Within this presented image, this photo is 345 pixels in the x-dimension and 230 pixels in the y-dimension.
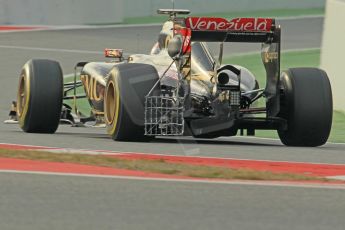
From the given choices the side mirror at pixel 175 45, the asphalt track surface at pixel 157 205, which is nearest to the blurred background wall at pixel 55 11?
the side mirror at pixel 175 45

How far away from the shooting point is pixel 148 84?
1312cm

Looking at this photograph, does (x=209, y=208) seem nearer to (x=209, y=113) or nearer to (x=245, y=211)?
(x=245, y=211)

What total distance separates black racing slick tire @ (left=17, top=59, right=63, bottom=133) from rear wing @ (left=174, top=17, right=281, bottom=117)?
1.78 m

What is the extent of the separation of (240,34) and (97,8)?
74.6 ft

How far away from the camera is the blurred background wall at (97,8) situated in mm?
33812

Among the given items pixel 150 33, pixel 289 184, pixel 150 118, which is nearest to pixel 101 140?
pixel 150 118

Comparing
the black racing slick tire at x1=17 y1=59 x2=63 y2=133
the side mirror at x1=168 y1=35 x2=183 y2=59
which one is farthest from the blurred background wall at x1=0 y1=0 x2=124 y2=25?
the side mirror at x1=168 y1=35 x2=183 y2=59

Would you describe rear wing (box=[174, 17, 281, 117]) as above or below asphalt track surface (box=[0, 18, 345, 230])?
above

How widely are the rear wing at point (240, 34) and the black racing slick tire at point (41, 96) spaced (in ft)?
5.85

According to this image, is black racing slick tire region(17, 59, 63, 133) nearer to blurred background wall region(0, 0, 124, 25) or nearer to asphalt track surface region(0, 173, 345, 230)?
asphalt track surface region(0, 173, 345, 230)

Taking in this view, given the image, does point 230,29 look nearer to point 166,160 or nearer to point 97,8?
point 166,160

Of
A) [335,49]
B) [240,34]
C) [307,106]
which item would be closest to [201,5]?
[335,49]

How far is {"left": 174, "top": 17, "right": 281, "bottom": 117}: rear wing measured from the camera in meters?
13.4

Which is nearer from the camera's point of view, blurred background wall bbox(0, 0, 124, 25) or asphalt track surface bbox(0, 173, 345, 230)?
asphalt track surface bbox(0, 173, 345, 230)
